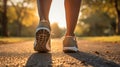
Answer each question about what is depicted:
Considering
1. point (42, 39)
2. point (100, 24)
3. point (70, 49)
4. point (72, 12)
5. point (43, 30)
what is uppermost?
point (72, 12)

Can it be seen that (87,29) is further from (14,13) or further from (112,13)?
(112,13)

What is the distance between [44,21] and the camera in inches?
159

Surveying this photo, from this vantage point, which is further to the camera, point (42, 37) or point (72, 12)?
point (72, 12)

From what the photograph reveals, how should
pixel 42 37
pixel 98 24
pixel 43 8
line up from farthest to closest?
1. pixel 98 24
2. pixel 43 8
3. pixel 42 37

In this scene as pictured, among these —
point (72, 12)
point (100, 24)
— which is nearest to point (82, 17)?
point (100, 24)

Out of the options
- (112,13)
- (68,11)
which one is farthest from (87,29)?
(68,11)

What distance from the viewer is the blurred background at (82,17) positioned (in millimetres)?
35125

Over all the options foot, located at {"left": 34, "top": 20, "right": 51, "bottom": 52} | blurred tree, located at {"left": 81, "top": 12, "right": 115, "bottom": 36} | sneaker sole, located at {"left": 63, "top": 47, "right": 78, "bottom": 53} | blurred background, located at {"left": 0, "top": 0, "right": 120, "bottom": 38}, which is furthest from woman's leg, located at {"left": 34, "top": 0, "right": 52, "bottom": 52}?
blurred tree, located at {"left": 81, "top": 12, "right": 115, "bottom": 36}

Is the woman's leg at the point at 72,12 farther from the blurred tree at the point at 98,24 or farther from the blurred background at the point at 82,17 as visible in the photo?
the blurred tree at the point at 98,24

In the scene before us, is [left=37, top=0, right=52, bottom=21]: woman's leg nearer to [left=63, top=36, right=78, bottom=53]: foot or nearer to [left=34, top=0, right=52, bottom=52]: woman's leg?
[left=34, top=0, right=52, bottom=52]: woman's leg

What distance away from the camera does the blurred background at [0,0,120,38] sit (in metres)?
35.1

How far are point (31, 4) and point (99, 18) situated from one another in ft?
62.0

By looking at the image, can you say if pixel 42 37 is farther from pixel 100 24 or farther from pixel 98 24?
pixel 98 24

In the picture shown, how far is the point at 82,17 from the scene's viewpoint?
208 ft
